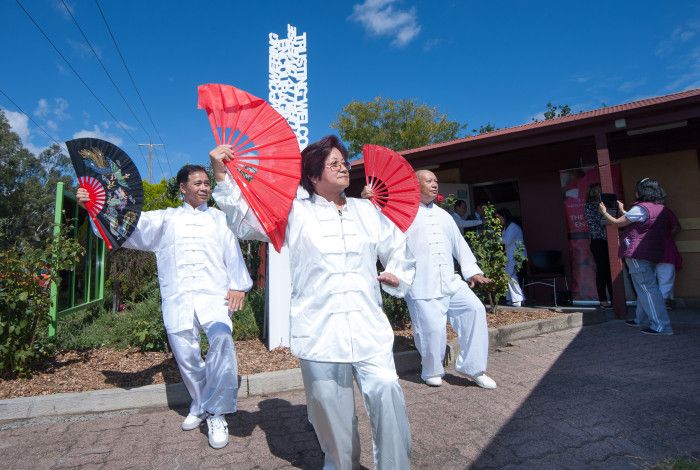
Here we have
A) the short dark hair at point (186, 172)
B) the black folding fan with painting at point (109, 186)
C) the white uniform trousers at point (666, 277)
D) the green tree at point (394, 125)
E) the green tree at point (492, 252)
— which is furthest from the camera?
the green tree at point (394, 125)

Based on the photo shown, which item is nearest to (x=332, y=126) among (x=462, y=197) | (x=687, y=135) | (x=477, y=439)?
(x=462, y=197)

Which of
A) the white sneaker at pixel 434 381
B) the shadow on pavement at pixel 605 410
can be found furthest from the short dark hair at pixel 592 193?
the white sneaker at pixel 434 381

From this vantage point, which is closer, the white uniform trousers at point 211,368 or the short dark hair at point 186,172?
the white uniform trousers at point 211,368

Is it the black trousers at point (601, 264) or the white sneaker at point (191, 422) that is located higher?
the black trousers at point (601, 264)

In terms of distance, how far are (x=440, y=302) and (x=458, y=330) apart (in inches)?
13.5

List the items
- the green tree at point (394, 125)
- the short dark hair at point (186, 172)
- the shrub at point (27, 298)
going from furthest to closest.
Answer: the green tree at point (394, 125), the shrub at point (27, 298), the short dark hair at point (186, 172)

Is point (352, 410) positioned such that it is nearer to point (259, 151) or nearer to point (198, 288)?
point (259, 151)

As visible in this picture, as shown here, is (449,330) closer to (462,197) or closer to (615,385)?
(615,385)

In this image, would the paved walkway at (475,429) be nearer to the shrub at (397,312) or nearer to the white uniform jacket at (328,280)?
the white uniform jacket at (328,280)

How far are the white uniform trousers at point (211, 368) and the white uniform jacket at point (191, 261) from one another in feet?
0.31

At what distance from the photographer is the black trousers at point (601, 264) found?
7473mm

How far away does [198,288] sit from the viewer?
11.1ft

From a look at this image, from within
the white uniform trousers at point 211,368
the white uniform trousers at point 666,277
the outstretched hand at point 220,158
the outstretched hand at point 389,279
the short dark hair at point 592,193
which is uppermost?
the short dark hair at point 592,193

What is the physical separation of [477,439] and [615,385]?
182 centimetres
